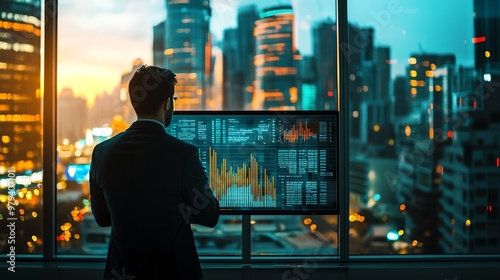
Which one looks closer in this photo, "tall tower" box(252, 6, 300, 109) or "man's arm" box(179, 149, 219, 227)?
"man's arm" box(179, 149, 219, 227)

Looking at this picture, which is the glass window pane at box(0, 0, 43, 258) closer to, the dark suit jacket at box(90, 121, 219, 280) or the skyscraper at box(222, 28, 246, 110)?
the skyscraper at box(222, 28, 246, 110)

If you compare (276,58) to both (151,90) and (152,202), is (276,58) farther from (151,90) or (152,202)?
(152,202)

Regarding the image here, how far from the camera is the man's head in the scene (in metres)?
1.77

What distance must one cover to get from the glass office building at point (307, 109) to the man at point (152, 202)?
1.62 m

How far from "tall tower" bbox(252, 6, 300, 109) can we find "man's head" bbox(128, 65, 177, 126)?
2.46m

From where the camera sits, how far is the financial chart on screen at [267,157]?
308 centimetres

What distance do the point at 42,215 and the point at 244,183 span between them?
1.44m

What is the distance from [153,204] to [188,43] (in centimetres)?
248

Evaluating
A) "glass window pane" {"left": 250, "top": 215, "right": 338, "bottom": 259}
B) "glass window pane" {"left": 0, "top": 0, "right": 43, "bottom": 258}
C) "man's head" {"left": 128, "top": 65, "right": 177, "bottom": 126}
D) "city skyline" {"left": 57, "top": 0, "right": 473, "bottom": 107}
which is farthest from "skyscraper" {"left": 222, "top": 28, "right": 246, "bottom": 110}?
"man's head" {"left": 128, "top": 65, "right": 177, "bottom": 126}

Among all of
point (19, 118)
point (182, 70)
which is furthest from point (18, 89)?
point (182, 70)

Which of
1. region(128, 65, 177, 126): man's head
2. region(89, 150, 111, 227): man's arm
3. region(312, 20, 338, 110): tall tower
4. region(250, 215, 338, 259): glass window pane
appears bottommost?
region(250, 215, 338, 259): glass window pane

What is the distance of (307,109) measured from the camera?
132 inches

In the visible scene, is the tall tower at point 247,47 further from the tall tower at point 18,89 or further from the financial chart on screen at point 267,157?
the tall tower at point 18,89

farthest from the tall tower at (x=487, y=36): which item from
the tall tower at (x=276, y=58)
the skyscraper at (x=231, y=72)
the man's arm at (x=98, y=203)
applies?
the man's arm at (x=98, y=203)
